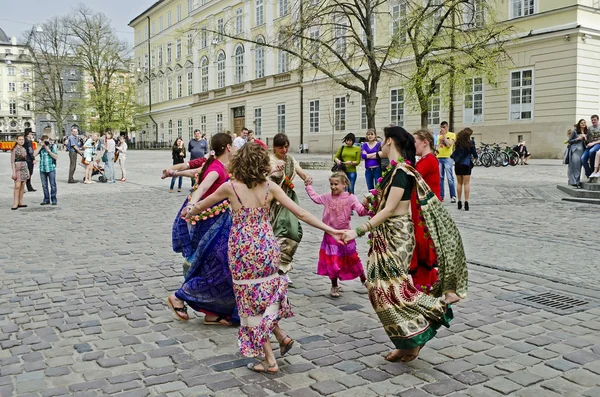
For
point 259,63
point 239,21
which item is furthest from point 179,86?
point 259,63

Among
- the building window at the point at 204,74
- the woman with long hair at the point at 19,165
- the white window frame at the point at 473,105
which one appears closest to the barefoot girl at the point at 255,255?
the woman with long hair at the point at 19,165

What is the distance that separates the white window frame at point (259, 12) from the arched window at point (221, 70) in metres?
6.56

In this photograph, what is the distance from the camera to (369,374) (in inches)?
165

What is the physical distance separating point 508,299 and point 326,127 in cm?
3754

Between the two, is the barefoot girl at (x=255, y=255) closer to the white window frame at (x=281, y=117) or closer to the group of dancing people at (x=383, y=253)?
the group of dancing people at (x=383, y=253)

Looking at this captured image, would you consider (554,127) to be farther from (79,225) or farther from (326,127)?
(79,225)

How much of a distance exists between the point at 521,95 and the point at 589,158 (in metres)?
15.5

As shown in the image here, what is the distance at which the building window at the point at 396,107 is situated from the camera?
121ft

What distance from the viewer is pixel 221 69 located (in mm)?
57406

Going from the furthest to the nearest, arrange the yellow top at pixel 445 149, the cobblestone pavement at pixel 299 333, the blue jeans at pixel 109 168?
the blue jeans at pixel 109 168 → the yellow top at pixel 445 149 → the cobblestone pavement at pixel 299 333

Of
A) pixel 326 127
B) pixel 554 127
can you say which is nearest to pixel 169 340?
pixel 554 127

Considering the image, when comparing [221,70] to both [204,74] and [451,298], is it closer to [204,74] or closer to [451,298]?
[204,74]

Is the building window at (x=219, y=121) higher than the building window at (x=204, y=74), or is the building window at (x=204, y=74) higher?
the building window at (x=204, y=74)

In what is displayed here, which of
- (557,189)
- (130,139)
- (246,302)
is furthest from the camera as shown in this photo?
(130,139)
